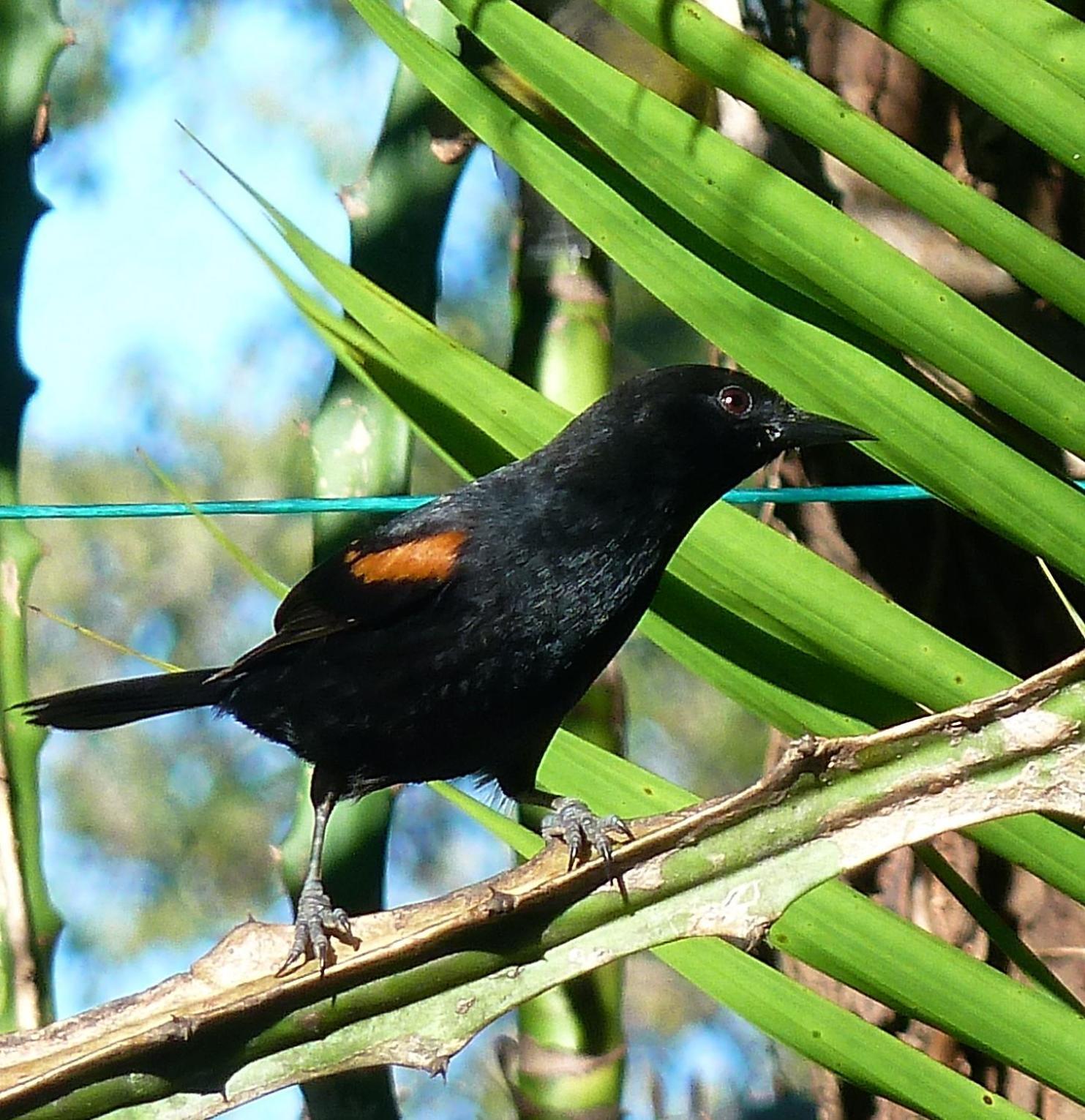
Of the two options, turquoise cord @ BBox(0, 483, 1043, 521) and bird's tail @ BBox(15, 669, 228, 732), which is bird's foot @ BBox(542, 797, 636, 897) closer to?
turquoise cord @ BBox(0, 483, 1043, 521)

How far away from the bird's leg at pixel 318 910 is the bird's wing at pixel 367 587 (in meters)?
0.26

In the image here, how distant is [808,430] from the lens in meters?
2.38

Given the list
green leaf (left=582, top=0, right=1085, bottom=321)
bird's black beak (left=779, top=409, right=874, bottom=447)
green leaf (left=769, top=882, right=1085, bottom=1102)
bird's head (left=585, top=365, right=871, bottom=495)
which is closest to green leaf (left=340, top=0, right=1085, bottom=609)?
green leaf (left=582, top=0, right=1085, bottom=321)

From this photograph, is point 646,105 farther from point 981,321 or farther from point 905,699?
point 905,699

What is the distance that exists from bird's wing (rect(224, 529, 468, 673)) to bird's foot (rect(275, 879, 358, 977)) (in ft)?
1.43

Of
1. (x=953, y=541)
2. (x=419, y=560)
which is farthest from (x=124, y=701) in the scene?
(x=953, y=541)

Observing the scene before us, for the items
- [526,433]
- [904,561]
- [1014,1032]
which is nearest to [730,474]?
[904,561]

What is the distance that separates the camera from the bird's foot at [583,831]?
149 centimetres

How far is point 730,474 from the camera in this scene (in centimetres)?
260

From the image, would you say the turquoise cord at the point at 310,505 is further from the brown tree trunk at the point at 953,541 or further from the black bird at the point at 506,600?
the brown tree trunk at the point at 953,541

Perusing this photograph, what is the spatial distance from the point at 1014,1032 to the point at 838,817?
0.79 feet

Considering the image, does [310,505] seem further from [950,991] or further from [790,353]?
[950,991]

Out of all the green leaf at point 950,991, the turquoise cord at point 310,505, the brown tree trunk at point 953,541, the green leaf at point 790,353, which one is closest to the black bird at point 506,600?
the turquoise cord at point 310,505

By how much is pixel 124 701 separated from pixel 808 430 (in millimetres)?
1507
